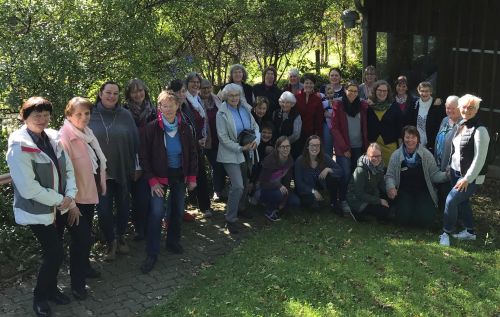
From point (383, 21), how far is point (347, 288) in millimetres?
6513

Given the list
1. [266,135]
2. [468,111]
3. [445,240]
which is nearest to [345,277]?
[445,240]

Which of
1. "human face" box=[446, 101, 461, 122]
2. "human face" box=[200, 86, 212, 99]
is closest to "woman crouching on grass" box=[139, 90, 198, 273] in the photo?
"human face" box=[200, 86, 212, 99]

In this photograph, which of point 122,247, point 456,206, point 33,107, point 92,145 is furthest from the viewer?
point 456,206

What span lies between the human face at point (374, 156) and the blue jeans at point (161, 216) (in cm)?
246

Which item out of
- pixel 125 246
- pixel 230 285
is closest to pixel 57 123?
pixel 125 246

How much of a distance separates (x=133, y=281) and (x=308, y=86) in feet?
11.9

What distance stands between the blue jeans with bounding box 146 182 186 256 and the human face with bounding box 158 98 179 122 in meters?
0.73

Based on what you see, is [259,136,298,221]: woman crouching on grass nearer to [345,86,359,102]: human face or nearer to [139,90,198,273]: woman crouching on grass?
[345,86,359,102]: human face

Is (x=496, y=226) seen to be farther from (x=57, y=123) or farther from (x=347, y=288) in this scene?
(x=57, y=123)

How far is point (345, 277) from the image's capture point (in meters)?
5.38

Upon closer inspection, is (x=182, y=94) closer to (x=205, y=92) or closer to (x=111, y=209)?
(x=205, y=92)

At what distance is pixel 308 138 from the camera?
7.26 metres

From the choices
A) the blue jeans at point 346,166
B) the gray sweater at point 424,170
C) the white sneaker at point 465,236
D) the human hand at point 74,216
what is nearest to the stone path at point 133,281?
the human hand at point 74,216

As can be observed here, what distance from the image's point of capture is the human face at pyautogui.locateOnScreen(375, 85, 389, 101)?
7.35 m
